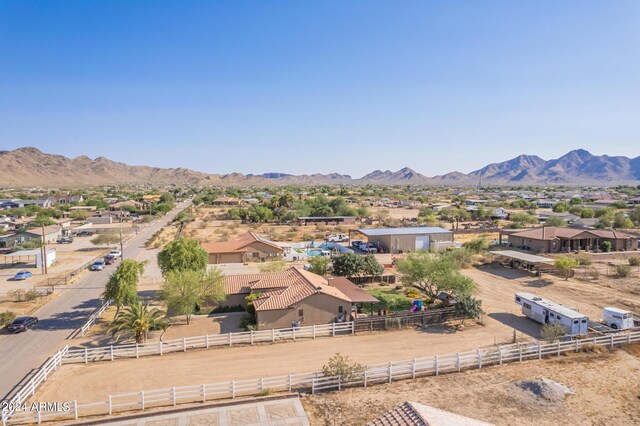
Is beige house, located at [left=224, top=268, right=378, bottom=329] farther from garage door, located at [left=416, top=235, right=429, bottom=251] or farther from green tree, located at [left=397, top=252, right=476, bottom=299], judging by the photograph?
garage door, located at [left=416, top=235, right=429, bottom=251]

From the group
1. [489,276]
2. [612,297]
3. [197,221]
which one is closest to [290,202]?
[197,221]

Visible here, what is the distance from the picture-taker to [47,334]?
2697cm

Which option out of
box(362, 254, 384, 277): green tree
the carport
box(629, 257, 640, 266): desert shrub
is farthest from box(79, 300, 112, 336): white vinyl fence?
box(629, 257, 640, 266): desert shrub

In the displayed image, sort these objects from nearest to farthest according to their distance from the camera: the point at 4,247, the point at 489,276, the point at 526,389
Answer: the point at 526,389, the point at 489,276, the point at 4,247

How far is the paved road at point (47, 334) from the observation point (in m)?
21.4

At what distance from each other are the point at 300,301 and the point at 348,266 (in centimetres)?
1173

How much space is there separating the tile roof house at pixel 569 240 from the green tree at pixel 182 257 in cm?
4450

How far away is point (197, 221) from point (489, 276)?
6447 centimetres

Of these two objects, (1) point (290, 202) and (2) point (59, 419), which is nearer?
(2) point (59, 419)

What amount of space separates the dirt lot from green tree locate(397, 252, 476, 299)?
859cm

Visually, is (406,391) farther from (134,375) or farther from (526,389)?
(134,375)

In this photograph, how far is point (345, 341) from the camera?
25797 mm

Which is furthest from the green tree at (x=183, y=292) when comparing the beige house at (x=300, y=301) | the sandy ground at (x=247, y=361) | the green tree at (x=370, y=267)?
the green tree at (x=370, y=267)

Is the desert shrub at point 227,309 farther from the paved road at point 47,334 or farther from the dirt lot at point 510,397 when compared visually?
the dirt lot at point 510,397
